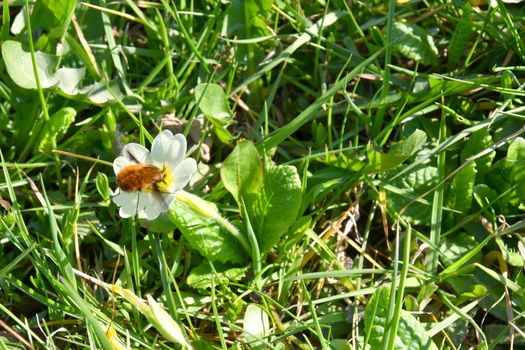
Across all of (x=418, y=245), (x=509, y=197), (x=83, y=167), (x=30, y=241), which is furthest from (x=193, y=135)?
(x=509, y=197)

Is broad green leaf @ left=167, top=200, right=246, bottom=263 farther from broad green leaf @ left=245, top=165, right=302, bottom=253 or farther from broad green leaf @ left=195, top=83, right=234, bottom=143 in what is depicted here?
broad green leaf @ left=195, top=83, right=234, bottom=143

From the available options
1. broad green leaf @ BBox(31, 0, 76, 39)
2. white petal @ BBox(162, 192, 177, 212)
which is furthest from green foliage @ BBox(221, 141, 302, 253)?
broad green leaf @ BBox(31, 0, 76, 39)

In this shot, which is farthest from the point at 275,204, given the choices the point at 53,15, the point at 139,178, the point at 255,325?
the point at 53,15

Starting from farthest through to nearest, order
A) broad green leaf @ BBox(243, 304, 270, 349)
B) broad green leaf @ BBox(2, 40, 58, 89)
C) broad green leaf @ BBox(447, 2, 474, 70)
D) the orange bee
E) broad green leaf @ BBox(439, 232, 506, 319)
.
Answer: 1. broad green leaf @ BBox(447, 2, 474, 70)
2. broad green leaf @ BBox(2, 40, 58, 89)
3. broad green leaf @ BBox(439, 232, 506, 319)
4. broad green leaf @ BBox(243, 304, 270, 349)
5. the orange bee

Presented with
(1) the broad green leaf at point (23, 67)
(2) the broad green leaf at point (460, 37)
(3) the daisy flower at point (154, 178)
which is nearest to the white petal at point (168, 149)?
(3) the daisy flower at point (154, 178)

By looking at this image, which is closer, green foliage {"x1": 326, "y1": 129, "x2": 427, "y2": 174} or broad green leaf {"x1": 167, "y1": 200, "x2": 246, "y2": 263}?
broad green leaf {"x1": 167, "y1": 200, "x2": 246, "y2": 263}

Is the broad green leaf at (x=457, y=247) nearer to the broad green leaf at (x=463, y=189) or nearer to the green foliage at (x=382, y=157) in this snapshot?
the broad green leaf at (x=463, y=189)
